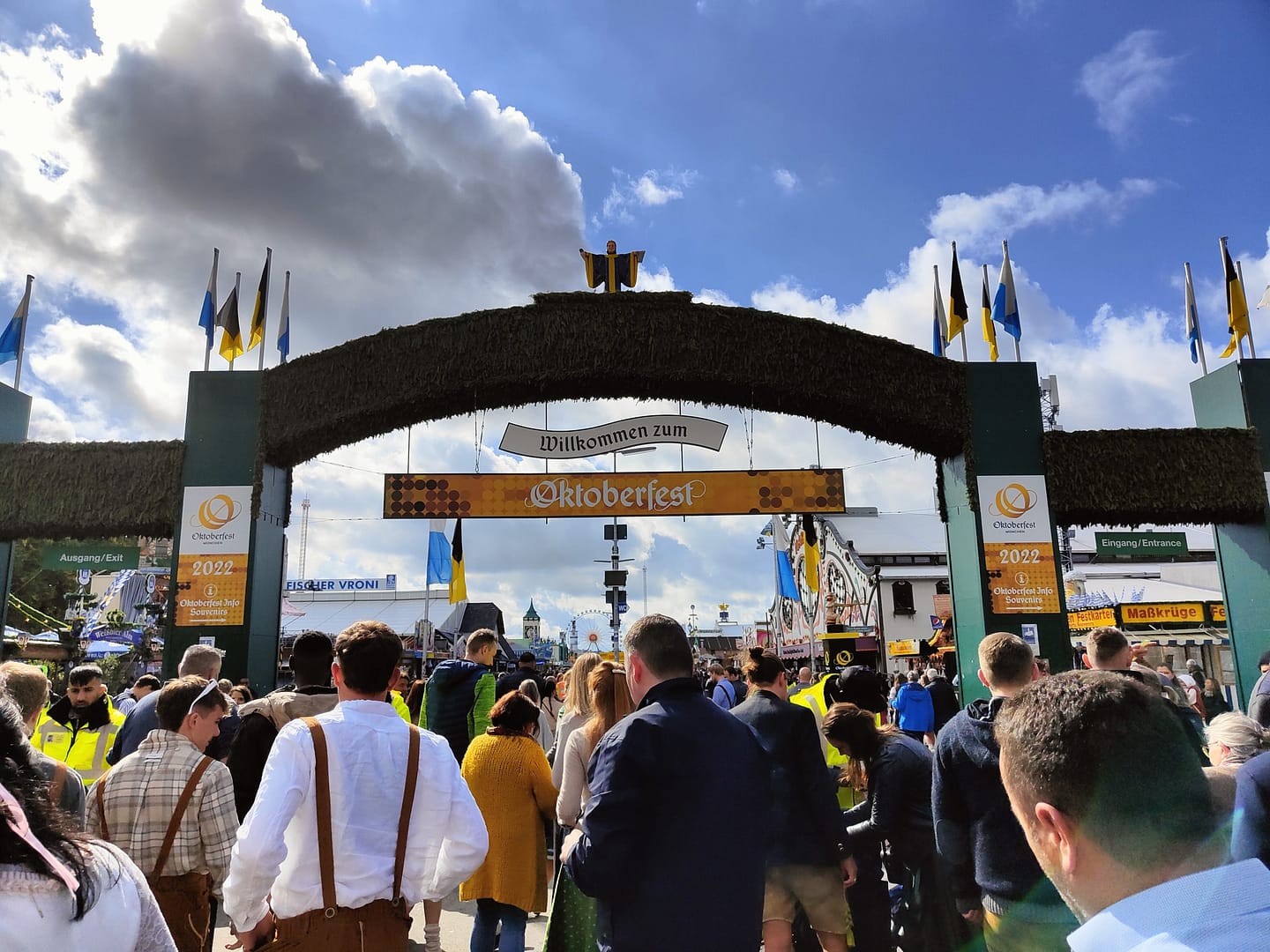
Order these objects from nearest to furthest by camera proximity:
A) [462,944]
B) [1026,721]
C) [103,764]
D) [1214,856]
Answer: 1. [1214,856]
2. [1026,721]
3. [462,944]
4. [103,764]

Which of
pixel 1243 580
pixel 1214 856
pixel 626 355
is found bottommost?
pixel 1214 856

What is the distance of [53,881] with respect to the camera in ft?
4.88

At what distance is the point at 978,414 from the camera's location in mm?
13859

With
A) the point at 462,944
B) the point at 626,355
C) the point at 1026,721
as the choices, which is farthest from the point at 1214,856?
the point at 626,355

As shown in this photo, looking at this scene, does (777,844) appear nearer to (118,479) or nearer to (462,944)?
(462,944)

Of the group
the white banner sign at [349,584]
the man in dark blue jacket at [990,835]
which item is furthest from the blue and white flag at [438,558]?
the white banner sign at [349,584]

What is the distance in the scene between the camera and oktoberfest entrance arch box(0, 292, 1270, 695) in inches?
534

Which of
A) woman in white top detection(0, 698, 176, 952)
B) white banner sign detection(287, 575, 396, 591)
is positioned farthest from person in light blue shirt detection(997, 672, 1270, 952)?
white banner sign detection(287, 575, 396, 591)

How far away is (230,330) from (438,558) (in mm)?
6694

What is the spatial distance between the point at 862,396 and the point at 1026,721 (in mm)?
12638

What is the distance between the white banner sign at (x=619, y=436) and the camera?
1413 cm

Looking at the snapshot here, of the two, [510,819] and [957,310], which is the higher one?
[957,310]

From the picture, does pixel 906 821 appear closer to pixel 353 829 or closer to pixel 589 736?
pixel 589 736

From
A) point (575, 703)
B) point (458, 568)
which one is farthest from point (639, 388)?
point (575, 703)
